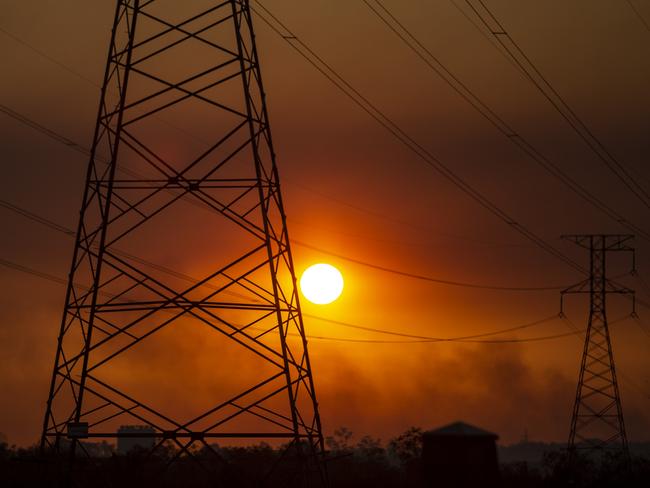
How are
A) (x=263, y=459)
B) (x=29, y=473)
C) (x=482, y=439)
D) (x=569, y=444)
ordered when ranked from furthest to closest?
(x=569, y=444), (x=263, y=459), (x=29, y=473), (x=482, y=439)

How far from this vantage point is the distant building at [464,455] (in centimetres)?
4094

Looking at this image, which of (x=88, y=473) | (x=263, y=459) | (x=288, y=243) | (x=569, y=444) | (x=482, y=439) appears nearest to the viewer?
(x=288, y=243)

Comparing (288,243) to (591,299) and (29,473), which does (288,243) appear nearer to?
(29,473)

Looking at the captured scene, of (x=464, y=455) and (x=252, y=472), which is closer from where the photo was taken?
(x=464, y=455)

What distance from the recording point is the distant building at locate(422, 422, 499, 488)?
→ 40.9 m

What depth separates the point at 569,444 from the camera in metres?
76.6

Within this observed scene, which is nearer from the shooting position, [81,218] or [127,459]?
[81,218]

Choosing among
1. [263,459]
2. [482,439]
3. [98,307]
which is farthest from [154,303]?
[263,459]

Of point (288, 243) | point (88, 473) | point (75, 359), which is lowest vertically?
point (88, 473)

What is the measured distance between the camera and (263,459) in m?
70.3

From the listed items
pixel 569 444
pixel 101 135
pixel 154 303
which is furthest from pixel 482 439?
pixel 569 444

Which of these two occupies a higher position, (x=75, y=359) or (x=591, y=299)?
(x=591, y=299)

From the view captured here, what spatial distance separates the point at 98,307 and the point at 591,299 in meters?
53.4

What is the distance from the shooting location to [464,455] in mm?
41281
